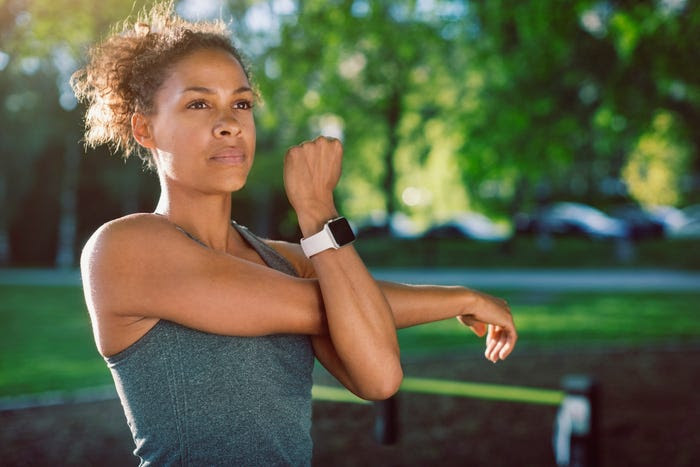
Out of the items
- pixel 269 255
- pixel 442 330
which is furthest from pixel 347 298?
pixel 442 330

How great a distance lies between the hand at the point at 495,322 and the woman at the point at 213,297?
415mm

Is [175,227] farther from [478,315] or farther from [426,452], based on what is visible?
[426,452]

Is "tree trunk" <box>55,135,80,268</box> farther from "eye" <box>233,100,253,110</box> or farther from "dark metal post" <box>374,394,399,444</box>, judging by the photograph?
"eye" <box>233,100,253,110</box>

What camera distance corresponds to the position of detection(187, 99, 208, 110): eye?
5.94 feet

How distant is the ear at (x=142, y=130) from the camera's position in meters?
1.90

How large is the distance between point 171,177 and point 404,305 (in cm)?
63

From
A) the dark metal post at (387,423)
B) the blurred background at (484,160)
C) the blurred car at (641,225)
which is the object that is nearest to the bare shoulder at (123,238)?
the blurred background at (484,160)

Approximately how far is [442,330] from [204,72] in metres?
11.3

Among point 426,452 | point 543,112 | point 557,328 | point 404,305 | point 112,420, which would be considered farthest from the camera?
point 557,328

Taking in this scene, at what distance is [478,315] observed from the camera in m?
2.11

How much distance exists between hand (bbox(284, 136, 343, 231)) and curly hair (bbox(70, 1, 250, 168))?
0.32 meters

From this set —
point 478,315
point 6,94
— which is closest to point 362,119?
point 6,94

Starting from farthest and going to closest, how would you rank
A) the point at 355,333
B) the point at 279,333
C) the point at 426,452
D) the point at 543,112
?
1. the point at 543,112
2. the point at 426,452
3. the point at 279,333
4. the point at 355,333

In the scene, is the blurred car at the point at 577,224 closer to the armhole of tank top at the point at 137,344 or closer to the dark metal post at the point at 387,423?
the dark metal post at the point at 387,423
